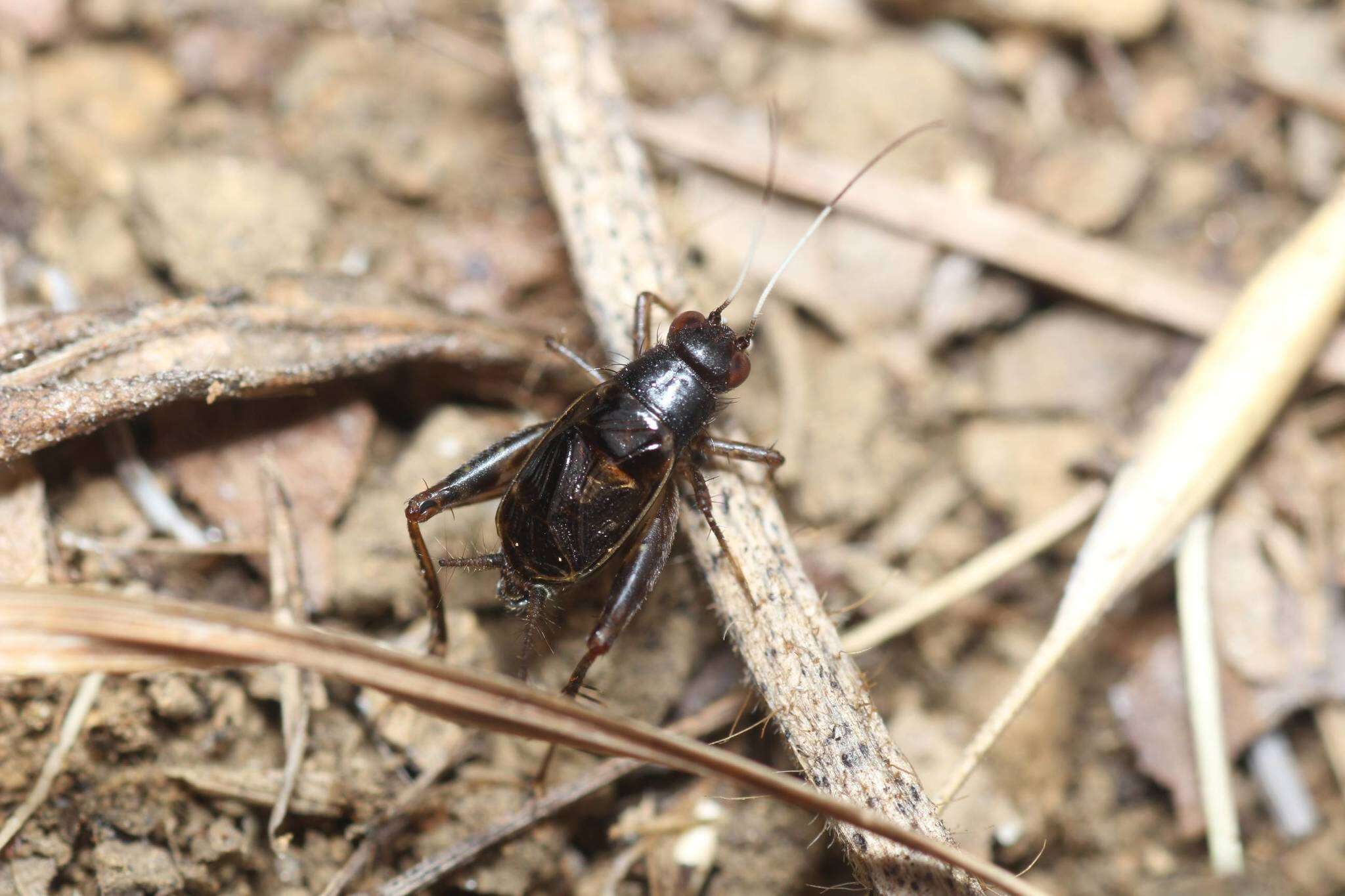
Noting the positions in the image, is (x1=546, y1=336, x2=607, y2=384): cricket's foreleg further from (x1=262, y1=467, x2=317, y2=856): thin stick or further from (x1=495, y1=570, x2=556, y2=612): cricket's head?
(x1=262, y1=467, x2=317, y2=856): thin stick

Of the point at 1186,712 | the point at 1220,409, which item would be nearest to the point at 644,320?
the point at 1220,409

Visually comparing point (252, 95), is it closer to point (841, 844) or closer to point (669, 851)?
point (669, 851)

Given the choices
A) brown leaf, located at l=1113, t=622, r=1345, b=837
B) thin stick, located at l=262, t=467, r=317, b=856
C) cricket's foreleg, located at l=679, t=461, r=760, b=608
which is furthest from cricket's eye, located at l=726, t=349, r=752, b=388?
brown leaf, located at l=1113, t=622, r=1345, b=837

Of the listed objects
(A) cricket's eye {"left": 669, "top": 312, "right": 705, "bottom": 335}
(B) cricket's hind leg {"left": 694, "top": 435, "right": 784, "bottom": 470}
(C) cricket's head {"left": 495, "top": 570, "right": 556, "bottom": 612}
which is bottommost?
(C) cricket's head {"left": 495, "top": 570, "right": 556, "bottom": 612}

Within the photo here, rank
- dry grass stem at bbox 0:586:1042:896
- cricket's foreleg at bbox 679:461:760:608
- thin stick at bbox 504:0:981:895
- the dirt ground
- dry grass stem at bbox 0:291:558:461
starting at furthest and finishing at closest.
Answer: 1. the dirt ground
2. cricket's foreleg at bbox 679:461:760:608
3. dry grass stem at bbox 0:291:558:461
4. thin stick at bbox 504:0:981:895
5. dry grass stem at bbox 0:586:1042:896

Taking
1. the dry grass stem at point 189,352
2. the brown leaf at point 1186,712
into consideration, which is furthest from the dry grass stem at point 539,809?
the brown leaf at point 1186,712

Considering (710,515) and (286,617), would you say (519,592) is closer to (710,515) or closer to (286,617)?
(710,515)
